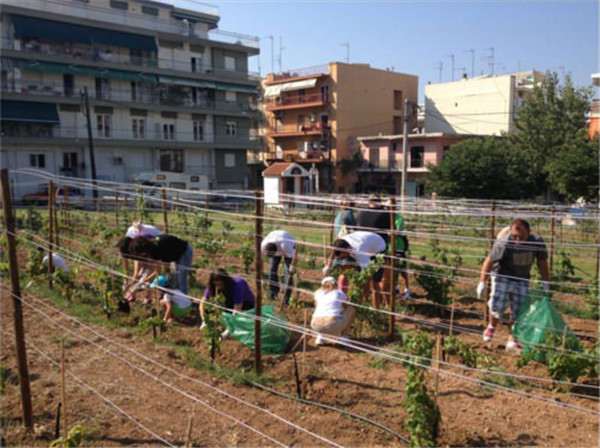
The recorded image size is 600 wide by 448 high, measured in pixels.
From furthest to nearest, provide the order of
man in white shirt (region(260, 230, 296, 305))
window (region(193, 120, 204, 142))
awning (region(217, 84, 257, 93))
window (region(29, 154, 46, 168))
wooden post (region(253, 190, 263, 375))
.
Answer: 1. awning (region(217, 84, 257, 93))
2. window (region(193, 120, 204, 142))
3. window (region(29, 154, 46, 168))
4. man in white shirt (region(260, 230, 296, 305))
5. wooden post (region(253, 190, 263, 375))

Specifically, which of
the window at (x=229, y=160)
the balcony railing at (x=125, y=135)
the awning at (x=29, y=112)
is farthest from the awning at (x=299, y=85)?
the awning at (x=29, y=112)

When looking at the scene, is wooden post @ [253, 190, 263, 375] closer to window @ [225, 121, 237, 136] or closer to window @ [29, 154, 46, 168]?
window @ [29, 154, 46, 168]

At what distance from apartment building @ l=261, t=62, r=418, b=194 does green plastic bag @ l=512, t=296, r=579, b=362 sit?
34.6 meters

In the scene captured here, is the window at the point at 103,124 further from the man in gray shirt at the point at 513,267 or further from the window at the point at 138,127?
the man in gray shirt at the point at 513,267

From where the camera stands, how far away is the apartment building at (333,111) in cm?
4162

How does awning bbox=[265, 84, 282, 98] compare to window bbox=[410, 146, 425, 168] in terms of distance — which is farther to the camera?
awning bbox=[265, 84, 282, 98]

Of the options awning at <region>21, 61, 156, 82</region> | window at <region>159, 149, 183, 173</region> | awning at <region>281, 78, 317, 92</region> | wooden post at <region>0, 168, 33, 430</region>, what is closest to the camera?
wooden post at <region>0, 168, 33, 430</region>

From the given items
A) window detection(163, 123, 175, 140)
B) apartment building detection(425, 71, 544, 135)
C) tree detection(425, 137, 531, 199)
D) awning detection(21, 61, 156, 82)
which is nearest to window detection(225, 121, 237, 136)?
window detection(163, 123, 175, 140)

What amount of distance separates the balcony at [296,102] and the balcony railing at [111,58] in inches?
176

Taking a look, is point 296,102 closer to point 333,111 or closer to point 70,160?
point 333,111

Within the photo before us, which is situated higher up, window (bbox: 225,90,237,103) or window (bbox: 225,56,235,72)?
window (bbox: 225,56,235,72)

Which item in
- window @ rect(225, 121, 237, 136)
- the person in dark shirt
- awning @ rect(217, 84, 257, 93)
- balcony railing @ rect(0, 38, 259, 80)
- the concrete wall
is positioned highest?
balcony railing @ rect(0, 38, 259, 80)

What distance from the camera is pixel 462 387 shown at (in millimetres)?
4855

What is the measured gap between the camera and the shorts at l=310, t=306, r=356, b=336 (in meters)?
5.73
